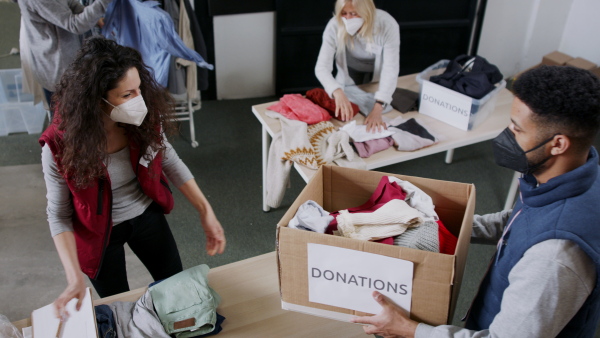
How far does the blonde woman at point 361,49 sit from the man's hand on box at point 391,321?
1.42 metres

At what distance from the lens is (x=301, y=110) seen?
9.29 feet

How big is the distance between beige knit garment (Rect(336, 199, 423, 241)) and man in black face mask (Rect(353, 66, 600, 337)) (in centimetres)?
18

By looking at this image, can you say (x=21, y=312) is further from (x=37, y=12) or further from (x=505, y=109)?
(x=505, y=109)

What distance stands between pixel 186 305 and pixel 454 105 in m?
1.81

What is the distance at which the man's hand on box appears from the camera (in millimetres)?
1412

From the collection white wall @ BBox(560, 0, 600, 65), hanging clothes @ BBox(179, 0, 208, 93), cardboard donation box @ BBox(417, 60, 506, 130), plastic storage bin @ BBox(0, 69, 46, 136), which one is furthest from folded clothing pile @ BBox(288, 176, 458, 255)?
white wall @ BBox(560, 0, 600, 65)

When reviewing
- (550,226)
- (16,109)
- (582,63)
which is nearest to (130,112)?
(550,226)

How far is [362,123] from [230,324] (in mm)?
1464

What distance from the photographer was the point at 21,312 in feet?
→ 9.11

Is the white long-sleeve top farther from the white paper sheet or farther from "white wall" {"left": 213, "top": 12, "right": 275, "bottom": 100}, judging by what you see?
the white paper sheet

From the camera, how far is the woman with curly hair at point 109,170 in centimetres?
162

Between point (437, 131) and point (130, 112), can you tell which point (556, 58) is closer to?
point (437, 131)

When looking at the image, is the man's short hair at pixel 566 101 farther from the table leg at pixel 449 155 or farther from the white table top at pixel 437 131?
the table leg at pixel 449 155

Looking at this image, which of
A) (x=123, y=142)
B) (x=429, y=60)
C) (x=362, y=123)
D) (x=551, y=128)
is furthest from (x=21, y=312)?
(x=429, y=60)
